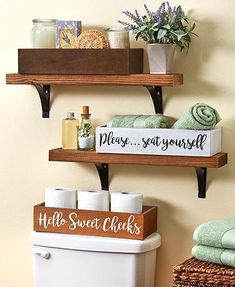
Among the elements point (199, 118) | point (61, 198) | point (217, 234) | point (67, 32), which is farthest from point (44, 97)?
point (217, 234)

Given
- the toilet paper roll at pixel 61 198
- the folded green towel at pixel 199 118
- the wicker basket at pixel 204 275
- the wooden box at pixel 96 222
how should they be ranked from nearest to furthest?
1. the wicker basket at pixel 204 275
2. the folded green towel at pixel 199 118
3. the wooden box at pixel 96 222
4. the toilet paper roll at pixel 61 198

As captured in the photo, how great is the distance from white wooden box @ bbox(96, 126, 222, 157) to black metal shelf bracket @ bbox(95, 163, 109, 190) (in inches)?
5.1

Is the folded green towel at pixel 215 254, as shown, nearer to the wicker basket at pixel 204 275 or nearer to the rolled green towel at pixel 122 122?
the wicker basket at pixel 204 275

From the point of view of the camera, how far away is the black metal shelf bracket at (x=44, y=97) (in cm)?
316

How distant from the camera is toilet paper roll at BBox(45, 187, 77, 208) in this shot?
3.10 m

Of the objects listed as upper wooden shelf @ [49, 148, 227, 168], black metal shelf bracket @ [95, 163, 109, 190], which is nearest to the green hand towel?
upper wooden shelf @ [49, 148, 227, 168]

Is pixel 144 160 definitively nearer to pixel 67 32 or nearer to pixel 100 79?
pixel 100 79

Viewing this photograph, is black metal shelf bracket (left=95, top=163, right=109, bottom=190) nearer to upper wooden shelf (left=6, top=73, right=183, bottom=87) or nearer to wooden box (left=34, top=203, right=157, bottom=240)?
wooden box (left=34, top=203, right=157, bottom=240)

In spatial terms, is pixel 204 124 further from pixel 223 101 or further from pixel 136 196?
pixel 136 196

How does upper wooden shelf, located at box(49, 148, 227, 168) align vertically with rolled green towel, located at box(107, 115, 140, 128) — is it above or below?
below

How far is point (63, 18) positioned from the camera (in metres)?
3.14

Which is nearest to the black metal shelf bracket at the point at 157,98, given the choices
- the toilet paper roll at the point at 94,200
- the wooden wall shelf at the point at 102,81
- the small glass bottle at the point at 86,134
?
the wooden wall shelf at the point at 102,81

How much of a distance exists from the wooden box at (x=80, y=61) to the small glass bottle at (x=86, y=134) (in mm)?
163

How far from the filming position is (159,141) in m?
2.94
